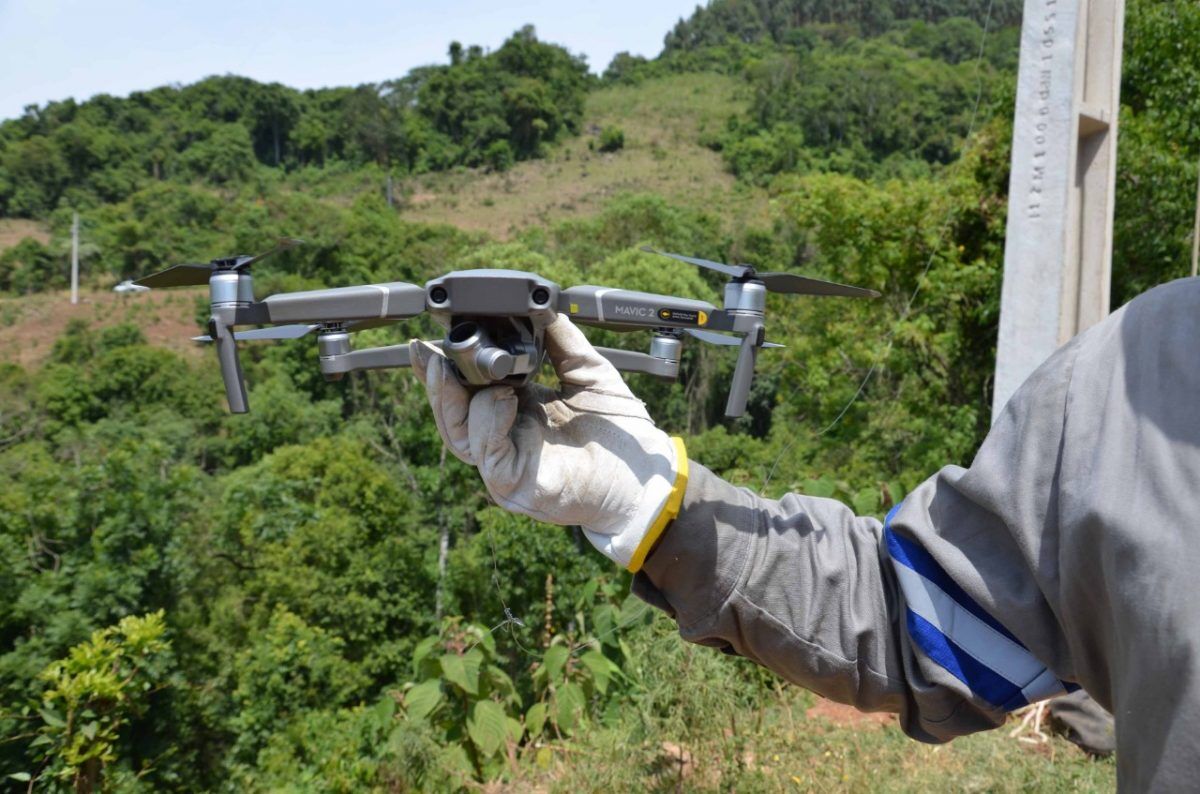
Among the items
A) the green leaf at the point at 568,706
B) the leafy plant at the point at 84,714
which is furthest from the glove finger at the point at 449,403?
the leafy plant at the point at 84,714

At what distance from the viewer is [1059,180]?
453cm

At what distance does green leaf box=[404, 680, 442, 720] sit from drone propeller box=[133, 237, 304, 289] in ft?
9.74

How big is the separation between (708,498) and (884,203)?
10.4 m

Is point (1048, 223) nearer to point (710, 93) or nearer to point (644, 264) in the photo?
point (644, 264)

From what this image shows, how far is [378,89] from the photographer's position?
63.4 metres

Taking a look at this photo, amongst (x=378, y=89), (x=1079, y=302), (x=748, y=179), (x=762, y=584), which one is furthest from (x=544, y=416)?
(x=378, y=89)

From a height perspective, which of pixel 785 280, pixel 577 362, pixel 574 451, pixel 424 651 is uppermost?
pixel 785 280

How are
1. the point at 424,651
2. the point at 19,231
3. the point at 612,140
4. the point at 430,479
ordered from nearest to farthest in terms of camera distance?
the point at 424,651 → the point at 430,479 → the point at 19,231 → the point at 612,140

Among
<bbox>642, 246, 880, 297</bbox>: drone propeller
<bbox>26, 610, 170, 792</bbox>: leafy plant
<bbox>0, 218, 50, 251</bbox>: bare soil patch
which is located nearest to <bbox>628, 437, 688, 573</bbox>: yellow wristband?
<bbox>642, 246, 880, 297</bbox>: drone propeller

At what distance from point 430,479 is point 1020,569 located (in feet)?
60.8

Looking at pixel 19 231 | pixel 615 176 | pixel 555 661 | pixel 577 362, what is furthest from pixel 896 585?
pixel 615 176

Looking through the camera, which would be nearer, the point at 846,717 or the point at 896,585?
the point at 896,585

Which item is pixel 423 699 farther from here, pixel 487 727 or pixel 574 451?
pixel 574 451

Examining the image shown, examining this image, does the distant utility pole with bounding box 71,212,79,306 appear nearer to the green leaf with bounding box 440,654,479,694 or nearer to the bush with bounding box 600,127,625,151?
the bush with bounding box 600,127,625,151
